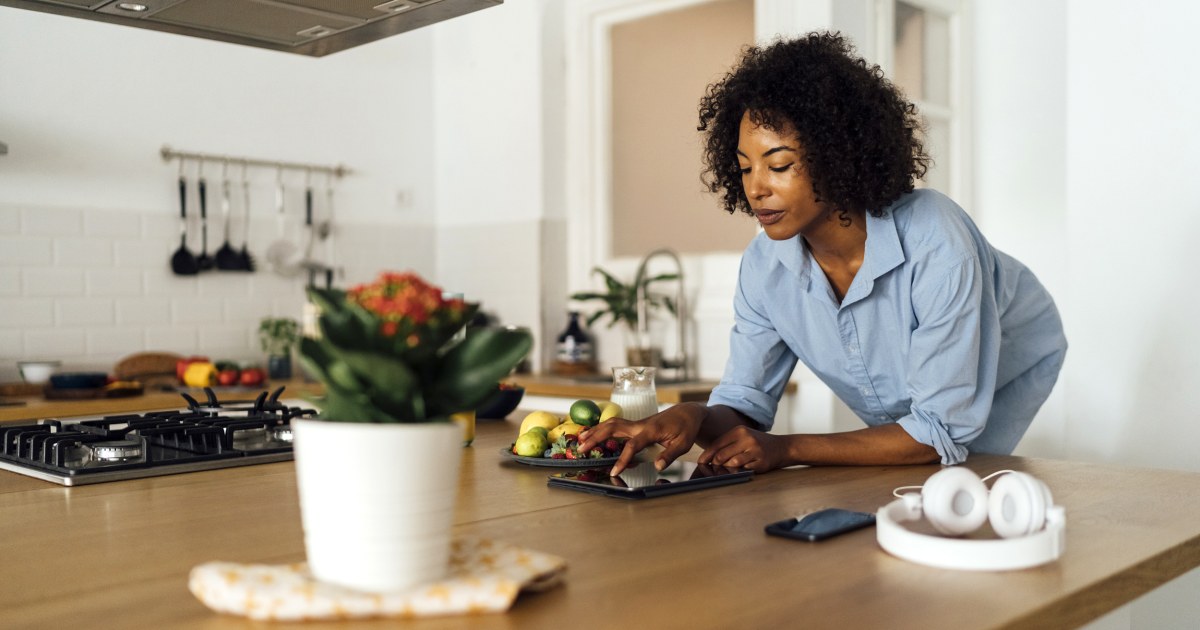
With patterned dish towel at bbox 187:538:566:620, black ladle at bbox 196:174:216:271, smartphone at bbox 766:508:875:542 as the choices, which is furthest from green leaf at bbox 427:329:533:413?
black ladle at bbox 196:174:216:271

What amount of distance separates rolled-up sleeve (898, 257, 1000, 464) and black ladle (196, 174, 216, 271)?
3192 mm

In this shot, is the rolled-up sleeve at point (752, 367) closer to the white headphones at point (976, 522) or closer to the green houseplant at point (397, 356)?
the white headphones at point (976, 522)

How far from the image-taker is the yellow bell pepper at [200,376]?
3791 mm

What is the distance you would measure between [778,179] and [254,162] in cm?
303

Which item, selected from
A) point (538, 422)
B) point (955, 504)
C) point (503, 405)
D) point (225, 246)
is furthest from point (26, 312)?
point (955, 504)

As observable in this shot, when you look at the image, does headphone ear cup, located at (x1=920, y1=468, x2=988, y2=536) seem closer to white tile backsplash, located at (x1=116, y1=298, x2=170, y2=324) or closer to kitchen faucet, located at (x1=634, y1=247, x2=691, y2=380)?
kitchen faucet, located at (x1=634, y1=247, x2=691, y2=380)

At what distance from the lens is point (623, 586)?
1.05 m

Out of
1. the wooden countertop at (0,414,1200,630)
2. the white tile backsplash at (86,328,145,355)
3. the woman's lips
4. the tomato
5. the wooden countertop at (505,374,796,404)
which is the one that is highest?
the woman's lips

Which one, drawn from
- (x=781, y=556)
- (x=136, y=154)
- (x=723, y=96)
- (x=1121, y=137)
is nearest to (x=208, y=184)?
(x=136, y=154)

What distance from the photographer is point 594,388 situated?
3820 millimetres

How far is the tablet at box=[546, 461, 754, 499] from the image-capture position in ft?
5.03

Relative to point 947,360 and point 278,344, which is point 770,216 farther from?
point 278,344

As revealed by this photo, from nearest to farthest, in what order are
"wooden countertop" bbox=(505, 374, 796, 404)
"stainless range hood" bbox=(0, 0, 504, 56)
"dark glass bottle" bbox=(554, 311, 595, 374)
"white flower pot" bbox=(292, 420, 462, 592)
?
"white flower pot" bbox=(292, 420, 462, 592)
"stainless range hood" bbox=(0, 0, 504, 56)
"wooden countertop" bbox=(505, 374, 796, 404)
"dark glass bottle" bbox=(554, 311, 595, 374)

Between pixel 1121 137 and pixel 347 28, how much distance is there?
211cm
